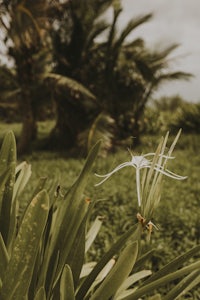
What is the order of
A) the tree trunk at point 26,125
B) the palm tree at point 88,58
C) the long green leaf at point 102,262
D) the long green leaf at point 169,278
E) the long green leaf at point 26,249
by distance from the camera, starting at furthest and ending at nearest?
1. the tree trunk at point 26,125
2. the palm tree at point 88,58
3. the long green leaf at point 102,262
4. the long green leaf at point 169,278
5. the long green leaf at point 26,249

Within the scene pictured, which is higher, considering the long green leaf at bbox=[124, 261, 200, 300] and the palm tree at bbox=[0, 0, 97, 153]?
the palm tree at bbox=[0, 0, 97, 153]

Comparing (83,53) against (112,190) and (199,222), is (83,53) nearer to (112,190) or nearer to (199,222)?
(112,190)

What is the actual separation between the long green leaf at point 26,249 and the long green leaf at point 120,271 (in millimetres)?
205

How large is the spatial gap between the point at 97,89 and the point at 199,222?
5.88 meters

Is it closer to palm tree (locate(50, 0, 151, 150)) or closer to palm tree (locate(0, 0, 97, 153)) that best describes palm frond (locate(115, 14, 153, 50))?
palm tree (locate(50, 0, 151, 150))

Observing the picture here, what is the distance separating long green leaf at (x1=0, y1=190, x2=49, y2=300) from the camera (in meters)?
0.93

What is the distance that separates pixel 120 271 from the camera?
1039mm

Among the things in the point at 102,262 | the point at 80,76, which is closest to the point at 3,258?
the point at 102,262

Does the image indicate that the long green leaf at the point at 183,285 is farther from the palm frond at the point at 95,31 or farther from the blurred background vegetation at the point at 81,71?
the palm frond at the point at 95,31

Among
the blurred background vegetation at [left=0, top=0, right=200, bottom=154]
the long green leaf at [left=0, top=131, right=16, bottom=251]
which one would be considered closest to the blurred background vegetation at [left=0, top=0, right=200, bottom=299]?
the blurred background vegetation at [left=0, top=0, right=200, bottom=154]

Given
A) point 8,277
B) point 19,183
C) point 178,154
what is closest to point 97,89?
point 178,154

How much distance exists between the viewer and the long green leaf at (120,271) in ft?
3.22

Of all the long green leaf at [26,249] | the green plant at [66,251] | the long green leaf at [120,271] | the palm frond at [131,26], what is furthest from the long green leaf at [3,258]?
the palm frond at [131,26]

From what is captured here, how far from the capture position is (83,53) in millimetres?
8789
